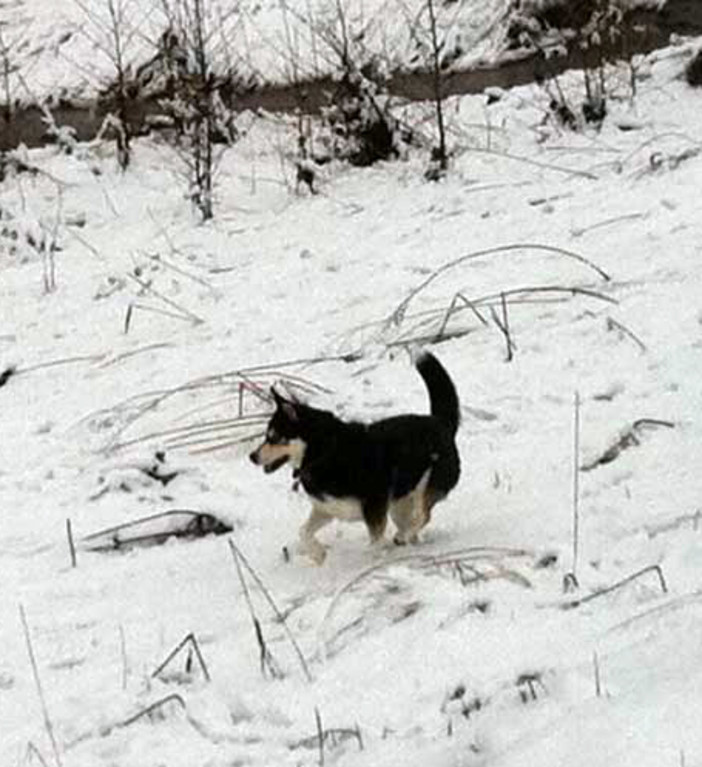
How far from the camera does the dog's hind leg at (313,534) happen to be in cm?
523

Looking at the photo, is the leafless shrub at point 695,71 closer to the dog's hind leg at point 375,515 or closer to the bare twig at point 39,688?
the dog's hind leg at point 375,515

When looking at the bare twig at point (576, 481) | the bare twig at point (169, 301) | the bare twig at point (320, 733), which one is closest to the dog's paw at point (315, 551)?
the bare twig at point (576, 481)

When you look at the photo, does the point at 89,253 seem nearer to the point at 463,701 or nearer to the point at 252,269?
the point at 252,269

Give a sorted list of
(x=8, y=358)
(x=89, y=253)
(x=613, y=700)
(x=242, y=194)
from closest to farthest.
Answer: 1. (x=613, y=700)
2. (x=8, y=358)
3. (x=89, y=253)
4. (x=242, y=194)

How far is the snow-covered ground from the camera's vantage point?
416 cm

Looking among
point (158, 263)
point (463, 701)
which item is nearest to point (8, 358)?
point (158, 263)

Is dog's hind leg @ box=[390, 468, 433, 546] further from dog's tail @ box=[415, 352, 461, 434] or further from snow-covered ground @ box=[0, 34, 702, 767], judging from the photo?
dog's tail @ box=[415, 352, 461, 434]

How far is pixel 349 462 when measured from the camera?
5.13m

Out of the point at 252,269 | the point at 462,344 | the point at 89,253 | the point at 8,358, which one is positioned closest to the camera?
the point at 462,344

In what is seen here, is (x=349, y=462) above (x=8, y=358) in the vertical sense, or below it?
above

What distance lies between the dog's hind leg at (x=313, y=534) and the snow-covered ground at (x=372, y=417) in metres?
0.05

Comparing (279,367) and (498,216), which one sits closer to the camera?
(279,367)

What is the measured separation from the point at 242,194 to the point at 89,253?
53.6 inches

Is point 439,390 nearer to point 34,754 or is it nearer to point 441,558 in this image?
point 441,558
